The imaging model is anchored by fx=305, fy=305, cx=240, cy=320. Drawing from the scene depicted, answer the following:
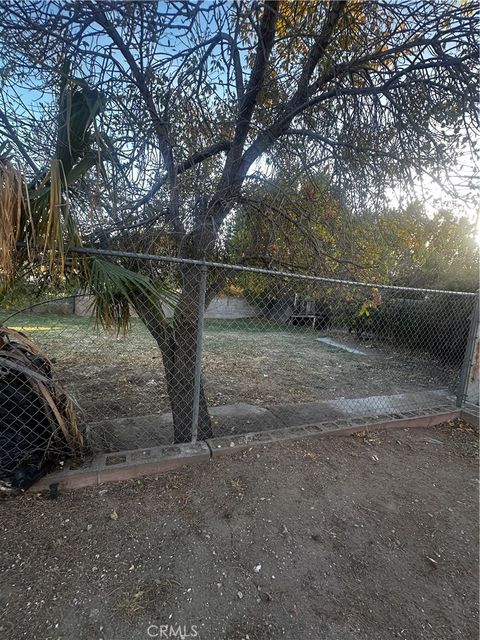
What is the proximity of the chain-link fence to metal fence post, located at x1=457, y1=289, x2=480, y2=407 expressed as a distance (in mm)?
363

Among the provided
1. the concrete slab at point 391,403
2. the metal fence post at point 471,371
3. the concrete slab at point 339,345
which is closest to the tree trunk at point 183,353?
the concrete slab at point 391,403

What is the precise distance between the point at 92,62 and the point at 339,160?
2.15 meters

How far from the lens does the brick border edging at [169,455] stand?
1946mm

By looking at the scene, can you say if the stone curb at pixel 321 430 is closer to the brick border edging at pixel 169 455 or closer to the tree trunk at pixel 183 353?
the brick border edging at pixel 169 455

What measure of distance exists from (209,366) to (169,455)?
355 cm

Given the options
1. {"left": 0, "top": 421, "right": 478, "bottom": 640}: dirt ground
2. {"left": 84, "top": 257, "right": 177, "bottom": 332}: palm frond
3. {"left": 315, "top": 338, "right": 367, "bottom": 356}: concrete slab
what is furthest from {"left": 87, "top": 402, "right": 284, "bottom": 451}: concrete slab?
{"left": 315, "top": 338, "right": 367, "bottom": 356}: concrete slab

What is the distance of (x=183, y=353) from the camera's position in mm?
2779

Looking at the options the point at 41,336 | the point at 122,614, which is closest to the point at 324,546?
the point at 122,614

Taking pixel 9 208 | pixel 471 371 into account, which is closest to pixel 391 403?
pixel 471 371

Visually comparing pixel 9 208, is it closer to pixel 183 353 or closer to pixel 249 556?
pixel 183 353

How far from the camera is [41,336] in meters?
6.91

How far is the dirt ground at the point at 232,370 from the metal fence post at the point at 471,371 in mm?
1290

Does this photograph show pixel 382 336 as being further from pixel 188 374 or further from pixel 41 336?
pixel 41 336

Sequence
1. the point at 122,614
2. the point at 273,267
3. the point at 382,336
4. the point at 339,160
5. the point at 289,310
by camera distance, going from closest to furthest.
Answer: the point at 122,614
the point at 339,160
the point at 273,267
the point at 382,336
the point at 289,310
